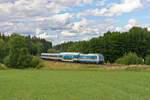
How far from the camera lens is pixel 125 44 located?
73312 mm

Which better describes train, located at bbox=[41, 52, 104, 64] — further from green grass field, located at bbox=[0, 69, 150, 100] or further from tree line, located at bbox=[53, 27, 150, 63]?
green grass field, located at bbox=[0, 69, 150, 100]

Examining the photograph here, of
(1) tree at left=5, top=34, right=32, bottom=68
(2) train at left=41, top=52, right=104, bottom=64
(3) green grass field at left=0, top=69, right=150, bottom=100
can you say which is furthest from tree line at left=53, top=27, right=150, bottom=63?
(3) green grass field at left=0, top=69, right=150, bottom=100

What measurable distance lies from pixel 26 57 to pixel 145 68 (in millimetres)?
40129

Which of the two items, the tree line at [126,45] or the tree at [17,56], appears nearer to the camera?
the tree at [17,56]

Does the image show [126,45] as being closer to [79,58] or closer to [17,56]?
[79,58]

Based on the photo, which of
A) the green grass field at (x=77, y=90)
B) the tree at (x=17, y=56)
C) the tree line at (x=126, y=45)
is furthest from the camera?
the tree line at (x=126, y=45)

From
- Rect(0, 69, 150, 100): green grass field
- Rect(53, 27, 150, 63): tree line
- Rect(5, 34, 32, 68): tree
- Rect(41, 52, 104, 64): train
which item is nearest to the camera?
Rect(0, 69, 150, 100): green grass field

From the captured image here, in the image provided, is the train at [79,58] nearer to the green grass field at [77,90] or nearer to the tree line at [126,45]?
the tree line at [126,45]

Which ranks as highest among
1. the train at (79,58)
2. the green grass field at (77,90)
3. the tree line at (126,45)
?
the tree line at (126,45)

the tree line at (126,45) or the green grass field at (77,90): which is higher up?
the tree line at (126,45)

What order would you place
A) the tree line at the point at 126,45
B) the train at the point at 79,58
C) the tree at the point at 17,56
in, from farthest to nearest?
the tree line at the point at 126,45 → the tree at the point at 17,56 → the train at the point at 79,58

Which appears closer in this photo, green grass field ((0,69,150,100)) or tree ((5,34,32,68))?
green grass field ((0,69,150,100))

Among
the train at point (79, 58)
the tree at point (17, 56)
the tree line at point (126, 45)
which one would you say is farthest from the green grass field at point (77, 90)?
the tree line at point (126, 45)

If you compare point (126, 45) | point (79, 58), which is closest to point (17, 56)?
point (79, 58)
